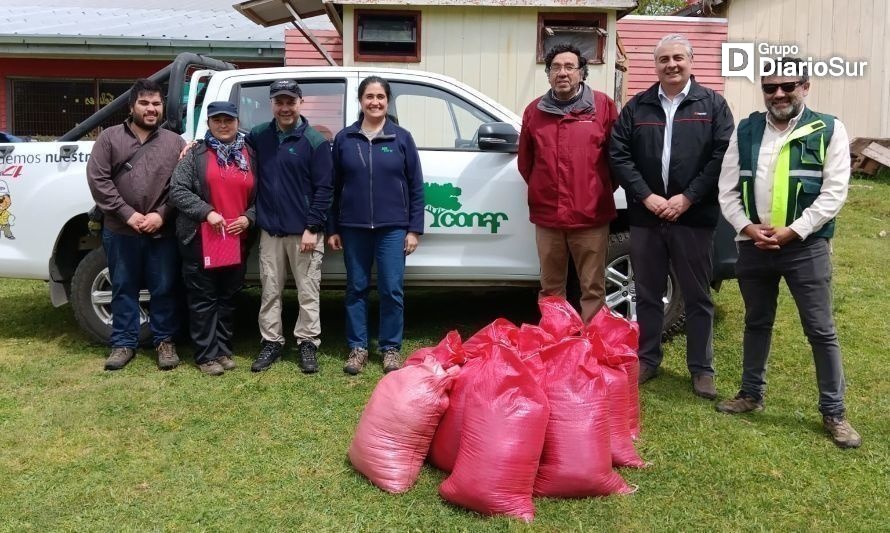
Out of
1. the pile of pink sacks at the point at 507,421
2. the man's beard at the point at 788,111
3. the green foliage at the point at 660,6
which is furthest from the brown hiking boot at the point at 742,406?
the green foliage at the point at 660,6

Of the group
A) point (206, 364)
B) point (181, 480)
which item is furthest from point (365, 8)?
point (181, 480)

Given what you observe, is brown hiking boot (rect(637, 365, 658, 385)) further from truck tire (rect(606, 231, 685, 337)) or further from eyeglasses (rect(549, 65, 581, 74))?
eyeglasses (rect(549, 65, 581, 74))

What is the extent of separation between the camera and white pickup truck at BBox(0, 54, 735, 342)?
4.82m

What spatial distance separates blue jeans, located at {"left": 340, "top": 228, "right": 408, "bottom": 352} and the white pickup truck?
14.9 inches

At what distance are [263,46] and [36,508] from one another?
11.3 metres

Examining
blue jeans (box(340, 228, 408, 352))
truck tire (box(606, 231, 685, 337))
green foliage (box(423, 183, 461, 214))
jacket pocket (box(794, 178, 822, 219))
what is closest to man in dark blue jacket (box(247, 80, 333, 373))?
blue jeans (box(340, 228, 408, 352))

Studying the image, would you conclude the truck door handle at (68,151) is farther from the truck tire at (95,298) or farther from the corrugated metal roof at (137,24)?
the corrugated metal roof at (137,24)

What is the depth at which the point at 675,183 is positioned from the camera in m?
4.07

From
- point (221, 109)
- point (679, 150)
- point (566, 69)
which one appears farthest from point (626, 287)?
point (221, 109)

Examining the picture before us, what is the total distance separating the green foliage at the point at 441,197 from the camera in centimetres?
479

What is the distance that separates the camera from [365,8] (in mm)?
9359

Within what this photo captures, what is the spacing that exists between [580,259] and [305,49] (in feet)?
27.7

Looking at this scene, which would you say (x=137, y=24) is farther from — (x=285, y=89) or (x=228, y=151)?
(x=285, y=89)

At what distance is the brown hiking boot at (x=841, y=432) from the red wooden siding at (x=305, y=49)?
9.53 m
